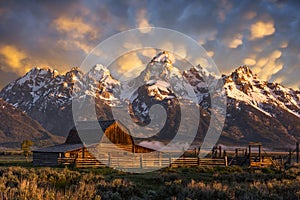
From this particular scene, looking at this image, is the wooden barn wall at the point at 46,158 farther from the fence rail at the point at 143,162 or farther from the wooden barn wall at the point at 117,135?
the wooden barn wall at the point at 117,135

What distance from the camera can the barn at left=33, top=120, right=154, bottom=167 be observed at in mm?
36406

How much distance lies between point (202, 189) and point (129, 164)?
1013 inches

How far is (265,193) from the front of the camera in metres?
12.7

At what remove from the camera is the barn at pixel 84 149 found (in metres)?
36.4

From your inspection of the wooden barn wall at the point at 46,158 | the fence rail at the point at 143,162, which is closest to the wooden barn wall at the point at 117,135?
the fence rail at the point at 143,162

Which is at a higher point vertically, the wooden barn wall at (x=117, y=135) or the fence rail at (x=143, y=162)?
the wooden barn wall at (x=117, y=135)

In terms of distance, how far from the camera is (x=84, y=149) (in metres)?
39.4

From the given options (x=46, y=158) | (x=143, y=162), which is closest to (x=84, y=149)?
(x=46, y=158)

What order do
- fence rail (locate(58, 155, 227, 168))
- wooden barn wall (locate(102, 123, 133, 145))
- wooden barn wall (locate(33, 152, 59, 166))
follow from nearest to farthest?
fence rail (locate(58, 155, 227, 168)) < wooden barn wall (locate(33, 152, 59, 166)) < wooden barn wall (locate(102, 123, 133, 145))

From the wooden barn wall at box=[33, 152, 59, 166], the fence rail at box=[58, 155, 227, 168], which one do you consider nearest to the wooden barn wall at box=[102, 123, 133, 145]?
the fence rail at box=[58, 155, 227, 168]

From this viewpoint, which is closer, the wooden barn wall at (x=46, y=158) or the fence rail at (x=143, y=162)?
the fence rail at (x=143, y=162)

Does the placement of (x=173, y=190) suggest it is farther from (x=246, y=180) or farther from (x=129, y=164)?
(x=129, y=164)

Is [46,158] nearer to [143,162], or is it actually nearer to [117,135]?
[117,135]

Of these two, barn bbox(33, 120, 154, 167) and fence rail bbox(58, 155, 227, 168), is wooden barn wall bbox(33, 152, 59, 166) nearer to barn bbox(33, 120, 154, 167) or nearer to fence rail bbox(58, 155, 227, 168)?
barn bbox(33, 120, 154, 167)
